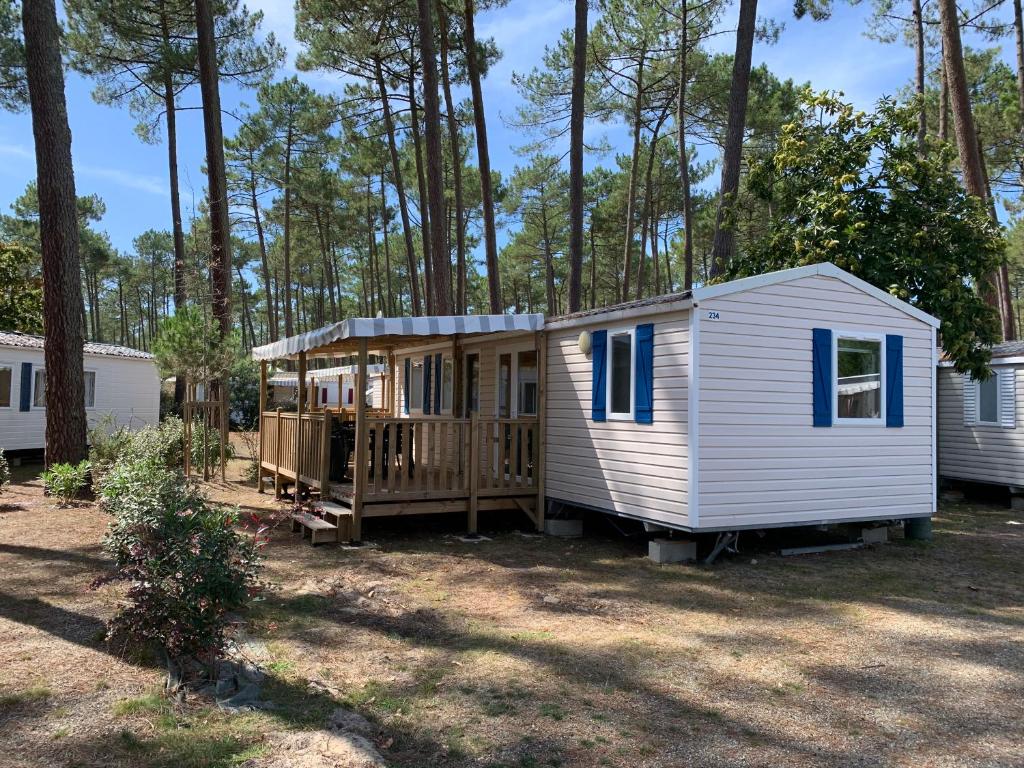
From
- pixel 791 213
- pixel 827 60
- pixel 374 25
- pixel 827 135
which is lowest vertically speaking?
pixel 791 213

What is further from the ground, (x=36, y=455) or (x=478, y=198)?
(x=478, y=198)

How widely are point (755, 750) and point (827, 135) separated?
10.6 meters

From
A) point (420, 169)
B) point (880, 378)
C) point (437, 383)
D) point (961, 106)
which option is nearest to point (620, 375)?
point (880, 378)

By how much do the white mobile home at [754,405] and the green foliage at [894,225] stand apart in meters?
2.59

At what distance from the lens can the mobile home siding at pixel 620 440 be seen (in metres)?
6.91

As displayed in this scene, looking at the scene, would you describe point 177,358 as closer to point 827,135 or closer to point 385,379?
point 385,379

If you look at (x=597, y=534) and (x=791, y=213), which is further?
(x=791, y=213)

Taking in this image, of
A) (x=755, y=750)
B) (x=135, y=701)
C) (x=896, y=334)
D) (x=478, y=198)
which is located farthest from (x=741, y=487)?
(x=478, y=198)

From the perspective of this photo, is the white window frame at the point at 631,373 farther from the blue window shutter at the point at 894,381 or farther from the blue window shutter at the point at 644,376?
the blue window shutter at the point at 894,381

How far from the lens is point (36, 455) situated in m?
15.9

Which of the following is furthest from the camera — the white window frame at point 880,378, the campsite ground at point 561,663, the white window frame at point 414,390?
the white window frame at point 414,390

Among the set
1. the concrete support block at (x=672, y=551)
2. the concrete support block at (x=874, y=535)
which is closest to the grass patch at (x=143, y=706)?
the concrete support block at (x=672, y=551)

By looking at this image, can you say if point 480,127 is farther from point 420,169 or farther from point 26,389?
point 26,389

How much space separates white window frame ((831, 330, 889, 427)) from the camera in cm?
752
